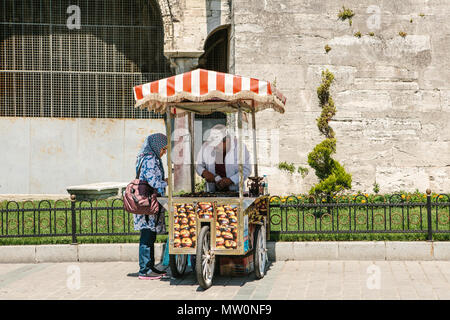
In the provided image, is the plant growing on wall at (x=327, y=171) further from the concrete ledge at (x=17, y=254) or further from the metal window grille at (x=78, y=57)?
the concrete ledge at (x=17, y=254)

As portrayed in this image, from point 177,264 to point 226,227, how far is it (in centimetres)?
93

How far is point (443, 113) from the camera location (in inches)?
491

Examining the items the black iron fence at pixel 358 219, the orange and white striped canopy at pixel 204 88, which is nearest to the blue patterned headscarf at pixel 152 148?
the orange and white striped canopy at pixel 204 88

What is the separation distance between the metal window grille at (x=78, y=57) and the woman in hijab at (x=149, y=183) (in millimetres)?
7696

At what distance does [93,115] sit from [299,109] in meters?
5.57

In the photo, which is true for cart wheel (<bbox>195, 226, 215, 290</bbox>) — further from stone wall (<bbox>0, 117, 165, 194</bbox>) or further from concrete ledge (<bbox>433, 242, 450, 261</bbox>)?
stone wall (<bbox>0, 117, 165, 194</bbox>)

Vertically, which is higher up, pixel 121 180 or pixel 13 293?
pixel 121 180

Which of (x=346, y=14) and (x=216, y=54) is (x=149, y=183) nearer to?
(x=346, y=14)

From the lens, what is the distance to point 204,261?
6770 millimetres

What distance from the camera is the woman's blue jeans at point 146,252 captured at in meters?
7.52

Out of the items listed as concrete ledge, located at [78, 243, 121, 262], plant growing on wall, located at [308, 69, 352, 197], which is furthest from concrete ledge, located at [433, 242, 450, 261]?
concrete ledge, located at [78, 243, 121, 262]
